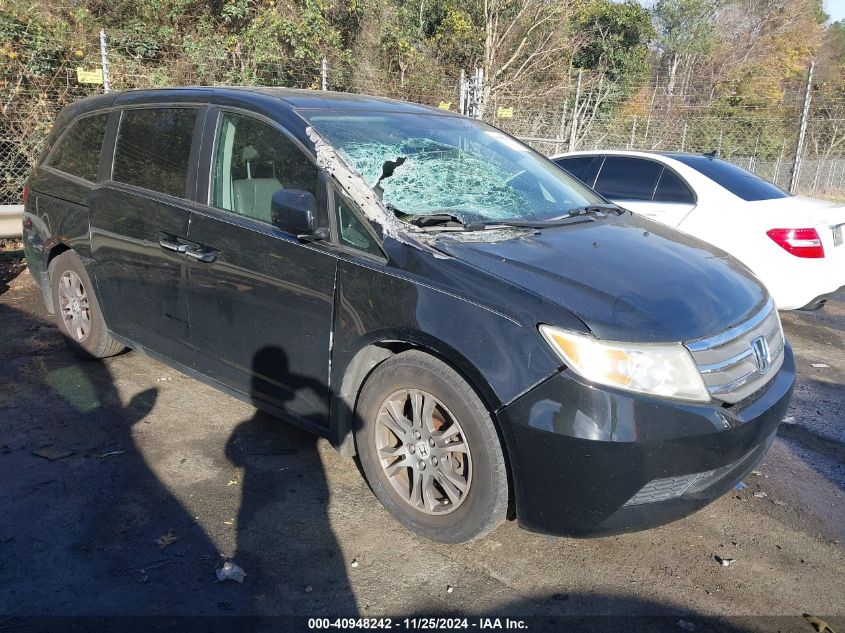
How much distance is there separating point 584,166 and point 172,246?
4947mm

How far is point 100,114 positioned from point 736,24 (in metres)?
34.7

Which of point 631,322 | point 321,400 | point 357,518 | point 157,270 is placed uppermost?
point 631,322

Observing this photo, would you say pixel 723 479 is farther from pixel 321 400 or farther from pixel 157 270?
pixel 157 270

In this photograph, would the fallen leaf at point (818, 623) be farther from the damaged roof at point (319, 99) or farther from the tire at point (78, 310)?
the tire at point (78, 310)

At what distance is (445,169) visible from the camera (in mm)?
3516

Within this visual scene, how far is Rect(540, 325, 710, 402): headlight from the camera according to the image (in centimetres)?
243

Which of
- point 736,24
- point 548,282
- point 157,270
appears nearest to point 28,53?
point 157,270

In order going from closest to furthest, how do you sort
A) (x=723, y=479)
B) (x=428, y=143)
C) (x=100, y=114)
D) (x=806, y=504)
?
(x=723, y=479), (x=806, y=504), (x=428, y=143), (x=100, y=114)

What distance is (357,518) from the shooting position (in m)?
3.10

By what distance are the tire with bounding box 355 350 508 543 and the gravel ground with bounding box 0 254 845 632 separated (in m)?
0.16

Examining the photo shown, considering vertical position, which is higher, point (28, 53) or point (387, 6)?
point (387, 6)

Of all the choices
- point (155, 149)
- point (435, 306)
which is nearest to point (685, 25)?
point (155, 149)

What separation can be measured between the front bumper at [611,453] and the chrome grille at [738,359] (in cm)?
7

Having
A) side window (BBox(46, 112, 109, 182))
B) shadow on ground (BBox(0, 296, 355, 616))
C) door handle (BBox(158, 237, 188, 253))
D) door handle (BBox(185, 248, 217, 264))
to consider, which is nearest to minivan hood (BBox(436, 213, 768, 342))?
door handle (BBox(185, 248, 217, 264))
